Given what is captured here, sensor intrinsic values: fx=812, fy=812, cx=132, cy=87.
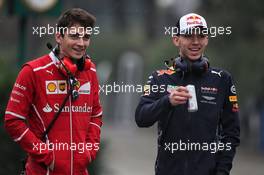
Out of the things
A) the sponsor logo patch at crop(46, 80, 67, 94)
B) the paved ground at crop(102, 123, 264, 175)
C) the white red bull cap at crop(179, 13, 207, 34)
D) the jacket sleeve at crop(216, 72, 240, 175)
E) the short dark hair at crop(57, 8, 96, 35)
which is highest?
the paved ground at crop(102, 123, 264, 175)

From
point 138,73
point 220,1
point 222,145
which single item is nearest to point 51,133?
point 222,145

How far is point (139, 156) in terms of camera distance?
58.2ft

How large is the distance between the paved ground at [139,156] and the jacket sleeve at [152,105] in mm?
4372

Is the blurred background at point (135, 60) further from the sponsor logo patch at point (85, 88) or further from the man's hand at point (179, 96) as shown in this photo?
the man's hand at point (179, 96)

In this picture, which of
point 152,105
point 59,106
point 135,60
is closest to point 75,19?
point 59,106

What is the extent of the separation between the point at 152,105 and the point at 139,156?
12.4 m

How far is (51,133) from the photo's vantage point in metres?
5.54

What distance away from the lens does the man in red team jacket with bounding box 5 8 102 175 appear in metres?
5.48

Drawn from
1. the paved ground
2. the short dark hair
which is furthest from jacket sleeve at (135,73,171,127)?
the paved ground

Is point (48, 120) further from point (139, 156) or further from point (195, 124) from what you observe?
point (139, 156)

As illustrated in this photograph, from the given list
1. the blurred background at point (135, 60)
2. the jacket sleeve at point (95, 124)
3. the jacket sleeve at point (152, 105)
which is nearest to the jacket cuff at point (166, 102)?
the jacket sleeve at point (152, 105)

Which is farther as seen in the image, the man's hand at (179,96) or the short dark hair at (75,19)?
the short dark hair at (75,19)

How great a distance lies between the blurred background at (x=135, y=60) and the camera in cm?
952

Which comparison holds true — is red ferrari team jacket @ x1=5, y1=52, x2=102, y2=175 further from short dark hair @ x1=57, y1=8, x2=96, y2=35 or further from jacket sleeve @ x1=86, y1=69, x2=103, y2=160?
short dark hair @ x1=57, y1=8, x2=96, y2=35
